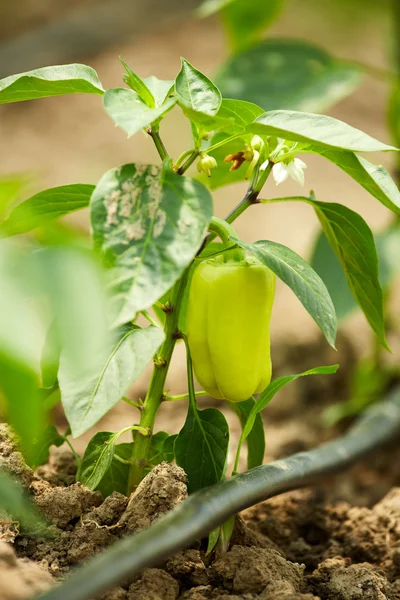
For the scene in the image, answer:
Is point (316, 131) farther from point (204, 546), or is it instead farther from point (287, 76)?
point (287, 76)

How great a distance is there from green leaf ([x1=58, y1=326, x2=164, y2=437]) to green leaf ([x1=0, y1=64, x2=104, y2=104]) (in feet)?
0.86

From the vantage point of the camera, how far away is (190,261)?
711 millimetres

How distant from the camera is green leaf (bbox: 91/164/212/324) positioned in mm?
648

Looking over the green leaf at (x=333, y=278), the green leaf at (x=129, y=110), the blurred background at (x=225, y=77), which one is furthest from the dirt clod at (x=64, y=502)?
the green leaf at (x=333, y=278)

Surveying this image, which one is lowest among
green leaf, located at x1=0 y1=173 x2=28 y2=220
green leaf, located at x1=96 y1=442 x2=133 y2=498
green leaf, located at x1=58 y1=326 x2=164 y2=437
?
green leaf, located at x1=96 y1=442 x2=133 y2=498

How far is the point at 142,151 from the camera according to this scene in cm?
300

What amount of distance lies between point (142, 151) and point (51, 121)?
0.46 meters

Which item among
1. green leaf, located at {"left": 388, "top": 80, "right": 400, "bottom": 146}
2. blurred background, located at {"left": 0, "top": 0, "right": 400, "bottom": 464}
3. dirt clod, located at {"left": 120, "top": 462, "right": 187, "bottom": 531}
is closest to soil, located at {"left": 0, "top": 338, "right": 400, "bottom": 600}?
dirt clod, located at {"left": 120, "top": 462, "right": 187, "bottom": 531}

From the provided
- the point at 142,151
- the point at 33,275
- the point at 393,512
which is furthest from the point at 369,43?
the point at 33,275

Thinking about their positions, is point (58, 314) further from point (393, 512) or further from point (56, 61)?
point (56, 61)

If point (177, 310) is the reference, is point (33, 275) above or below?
below

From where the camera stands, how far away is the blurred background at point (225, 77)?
1.75 m

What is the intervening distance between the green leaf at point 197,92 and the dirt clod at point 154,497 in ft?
1.23

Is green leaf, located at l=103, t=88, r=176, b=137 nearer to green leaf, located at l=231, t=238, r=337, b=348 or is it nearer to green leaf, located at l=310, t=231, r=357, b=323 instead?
green leaf, located at l=231, t=238, r=337, b=348
